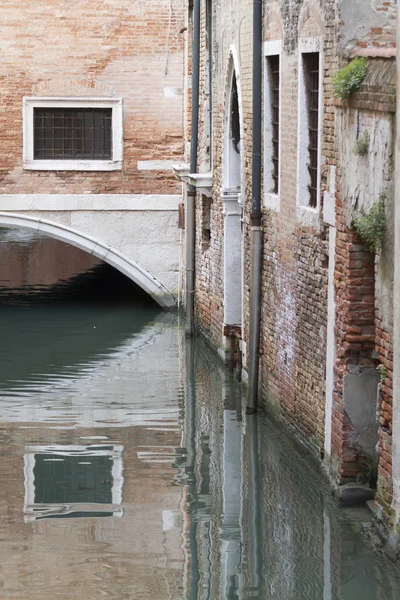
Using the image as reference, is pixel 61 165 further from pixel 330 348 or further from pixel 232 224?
pixel 330 348

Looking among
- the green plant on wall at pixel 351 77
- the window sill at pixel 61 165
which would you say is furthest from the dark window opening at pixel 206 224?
the green plant on wall at pixel 351 77

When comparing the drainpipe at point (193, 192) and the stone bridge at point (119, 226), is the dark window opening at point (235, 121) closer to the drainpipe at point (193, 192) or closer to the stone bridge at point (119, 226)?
the drainpipe at point (193, 192)

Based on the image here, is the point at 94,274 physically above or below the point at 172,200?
below

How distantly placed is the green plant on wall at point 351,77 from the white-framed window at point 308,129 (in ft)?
4.35

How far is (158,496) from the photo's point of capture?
27.8ft

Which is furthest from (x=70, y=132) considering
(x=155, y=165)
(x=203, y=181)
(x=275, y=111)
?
(x=275, y=111)

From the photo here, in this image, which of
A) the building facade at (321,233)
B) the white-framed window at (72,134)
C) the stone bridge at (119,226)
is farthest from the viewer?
the stone bridge at (119,226)

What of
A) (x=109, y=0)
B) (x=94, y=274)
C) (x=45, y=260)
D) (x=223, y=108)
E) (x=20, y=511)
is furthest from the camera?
(x=45, y=260)

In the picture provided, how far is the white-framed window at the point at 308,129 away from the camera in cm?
935

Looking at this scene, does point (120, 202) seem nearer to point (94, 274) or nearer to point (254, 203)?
point (94, 274)

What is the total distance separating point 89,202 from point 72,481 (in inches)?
326

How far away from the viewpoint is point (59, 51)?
16.5 meters

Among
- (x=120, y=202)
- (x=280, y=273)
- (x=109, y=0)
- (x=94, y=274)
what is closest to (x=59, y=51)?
(x=109, y=0)

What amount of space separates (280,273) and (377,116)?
315cm
